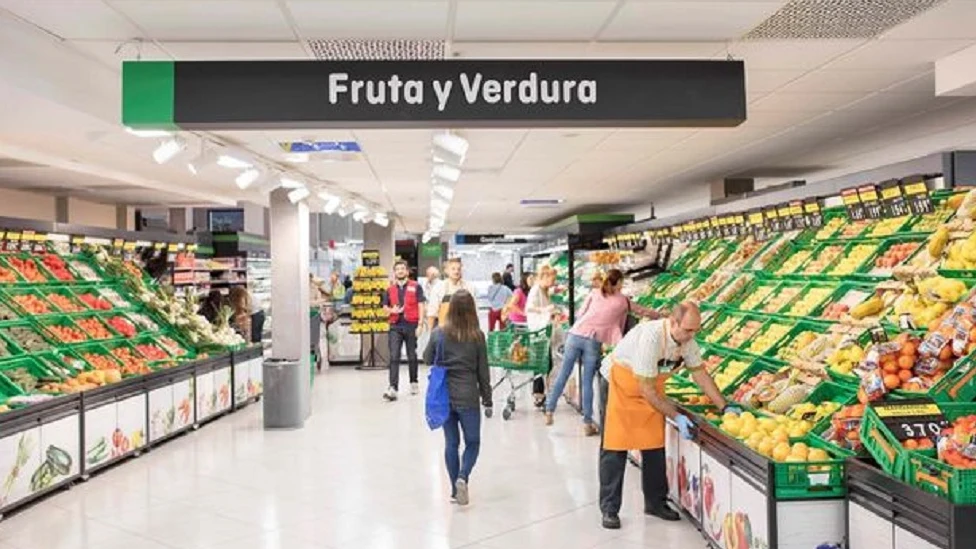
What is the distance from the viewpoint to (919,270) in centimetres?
481

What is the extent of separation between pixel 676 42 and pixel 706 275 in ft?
15.1

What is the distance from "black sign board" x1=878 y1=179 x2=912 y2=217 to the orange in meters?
1.45

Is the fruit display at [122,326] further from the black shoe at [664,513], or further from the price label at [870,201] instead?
the price label at [870,201]

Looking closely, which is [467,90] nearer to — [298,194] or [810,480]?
[810,480]

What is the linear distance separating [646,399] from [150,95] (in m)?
3.34

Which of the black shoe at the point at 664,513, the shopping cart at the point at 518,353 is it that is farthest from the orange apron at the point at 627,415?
the shopping cart at the point at 518,353

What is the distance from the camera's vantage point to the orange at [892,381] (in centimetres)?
426

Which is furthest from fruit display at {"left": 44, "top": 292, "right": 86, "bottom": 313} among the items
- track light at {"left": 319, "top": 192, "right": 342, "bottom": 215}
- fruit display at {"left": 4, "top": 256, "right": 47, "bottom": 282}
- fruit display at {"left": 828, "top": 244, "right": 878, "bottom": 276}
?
fruit display at {"left": 828, "top": 244, "right": 878, "bottom": 276}

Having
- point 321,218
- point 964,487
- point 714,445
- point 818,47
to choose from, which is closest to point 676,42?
point 818,47

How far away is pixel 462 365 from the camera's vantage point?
19.8 feet

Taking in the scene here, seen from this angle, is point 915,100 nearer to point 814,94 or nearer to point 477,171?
point 814,94

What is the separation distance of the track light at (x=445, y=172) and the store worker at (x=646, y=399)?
4.07 m

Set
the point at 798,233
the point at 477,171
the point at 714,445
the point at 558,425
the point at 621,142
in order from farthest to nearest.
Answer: the point at 477,171 → the point at 558,425 → the point at 621,142 → the point at 798,233 → the point at 714,445

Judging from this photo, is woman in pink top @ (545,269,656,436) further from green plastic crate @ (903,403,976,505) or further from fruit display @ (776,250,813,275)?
green plastic crate @ (903,403,976,505)
